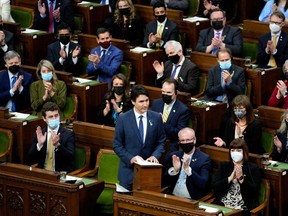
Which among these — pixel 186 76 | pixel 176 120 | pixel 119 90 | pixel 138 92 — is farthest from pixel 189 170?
pixel 186 76

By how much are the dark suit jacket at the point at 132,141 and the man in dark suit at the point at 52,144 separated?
0.53 m

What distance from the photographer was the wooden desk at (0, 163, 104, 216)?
6617mm

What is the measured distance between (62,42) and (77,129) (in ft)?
3.97

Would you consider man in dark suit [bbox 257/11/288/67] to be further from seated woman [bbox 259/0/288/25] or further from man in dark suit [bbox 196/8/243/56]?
seated woman [bbox 259/0/288/25]

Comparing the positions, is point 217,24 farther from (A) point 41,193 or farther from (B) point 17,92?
(A) point 41,193

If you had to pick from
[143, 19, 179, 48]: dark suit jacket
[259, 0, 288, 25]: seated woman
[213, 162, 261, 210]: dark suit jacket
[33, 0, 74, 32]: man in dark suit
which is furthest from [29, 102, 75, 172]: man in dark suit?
[259, 0, 288, 25]: seated woman

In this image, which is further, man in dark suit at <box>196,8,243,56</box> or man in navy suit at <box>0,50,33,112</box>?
man in dark suit at <box>196,8,243,56</box>

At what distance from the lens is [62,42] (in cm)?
852

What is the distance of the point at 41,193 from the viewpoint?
22.0 feet

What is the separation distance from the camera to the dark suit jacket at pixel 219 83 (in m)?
7.77

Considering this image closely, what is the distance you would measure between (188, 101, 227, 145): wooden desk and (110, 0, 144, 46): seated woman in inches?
58.2

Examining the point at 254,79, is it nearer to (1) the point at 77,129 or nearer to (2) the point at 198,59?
(2) the point at 198,59

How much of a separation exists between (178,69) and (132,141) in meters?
1.41

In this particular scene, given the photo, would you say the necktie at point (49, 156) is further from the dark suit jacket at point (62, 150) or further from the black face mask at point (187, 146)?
the black face mask at point (187, 146)
